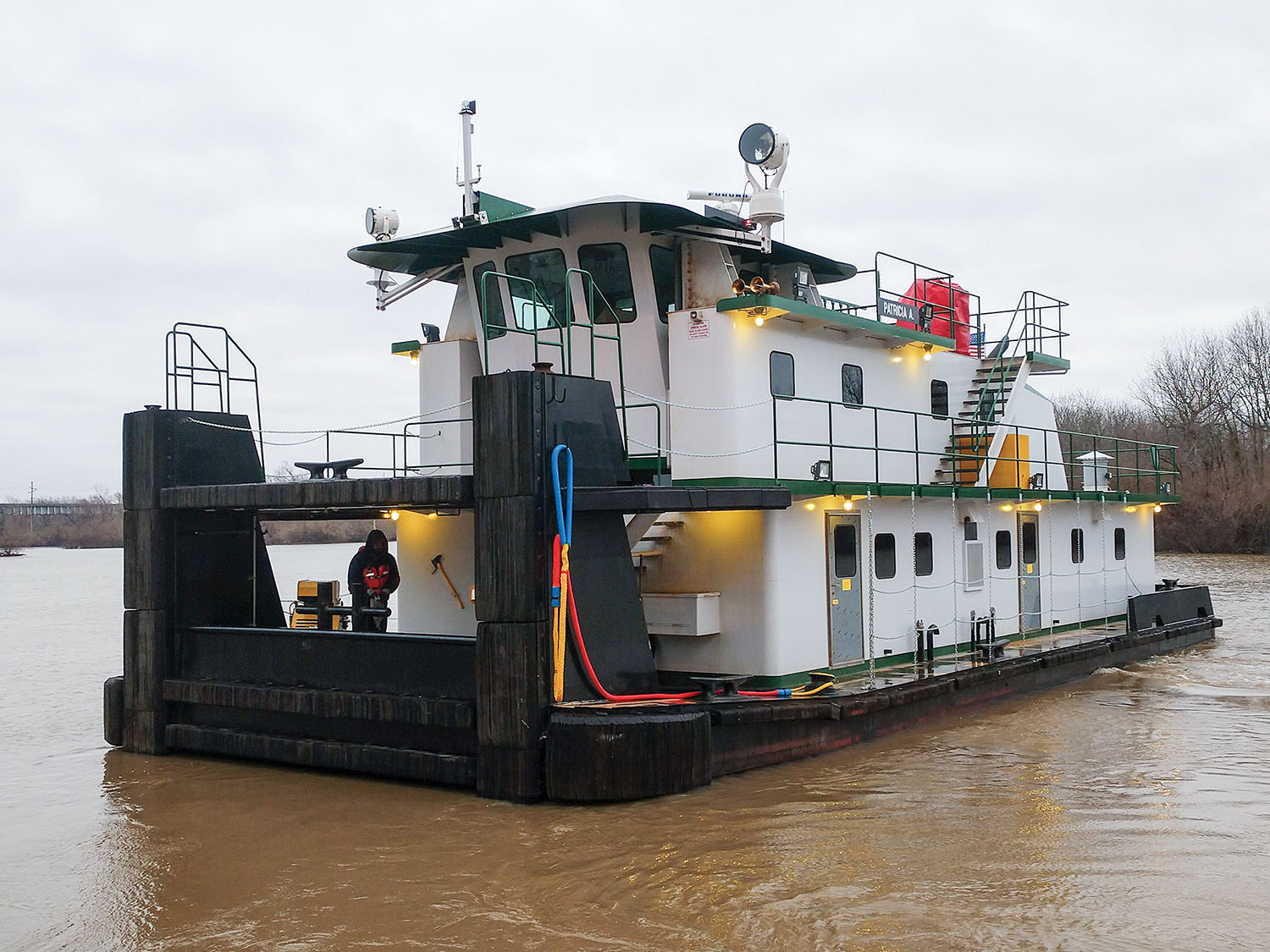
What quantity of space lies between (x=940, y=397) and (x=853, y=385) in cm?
227

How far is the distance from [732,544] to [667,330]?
8.37 ft

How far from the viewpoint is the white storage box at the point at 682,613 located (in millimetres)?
11227

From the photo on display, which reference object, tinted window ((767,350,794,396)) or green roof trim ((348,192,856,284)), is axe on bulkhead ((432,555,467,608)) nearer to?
green roof trim ((348,192,856,284))

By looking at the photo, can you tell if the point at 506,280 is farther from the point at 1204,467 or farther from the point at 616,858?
the point at 1204,467

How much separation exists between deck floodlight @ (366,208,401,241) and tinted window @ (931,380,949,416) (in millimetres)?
7125

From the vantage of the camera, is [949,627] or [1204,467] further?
[1204,467]

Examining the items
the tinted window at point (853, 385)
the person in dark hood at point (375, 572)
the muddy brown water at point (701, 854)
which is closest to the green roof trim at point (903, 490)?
the tinted window at point (853, 385)

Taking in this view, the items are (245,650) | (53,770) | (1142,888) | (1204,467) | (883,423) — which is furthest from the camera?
(1204,467)

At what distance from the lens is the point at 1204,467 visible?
170 ft

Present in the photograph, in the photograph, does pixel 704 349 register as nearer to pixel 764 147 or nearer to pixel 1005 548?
pixel 764 147

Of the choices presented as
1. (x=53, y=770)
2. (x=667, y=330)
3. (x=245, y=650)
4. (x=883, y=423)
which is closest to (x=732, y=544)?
(x=667, y=330)

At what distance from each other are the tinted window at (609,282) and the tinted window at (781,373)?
1.57 m

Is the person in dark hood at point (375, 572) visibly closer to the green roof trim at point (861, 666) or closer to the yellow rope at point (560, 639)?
the green roof trim at point (861, 666)

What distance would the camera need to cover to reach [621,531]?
10.2m
